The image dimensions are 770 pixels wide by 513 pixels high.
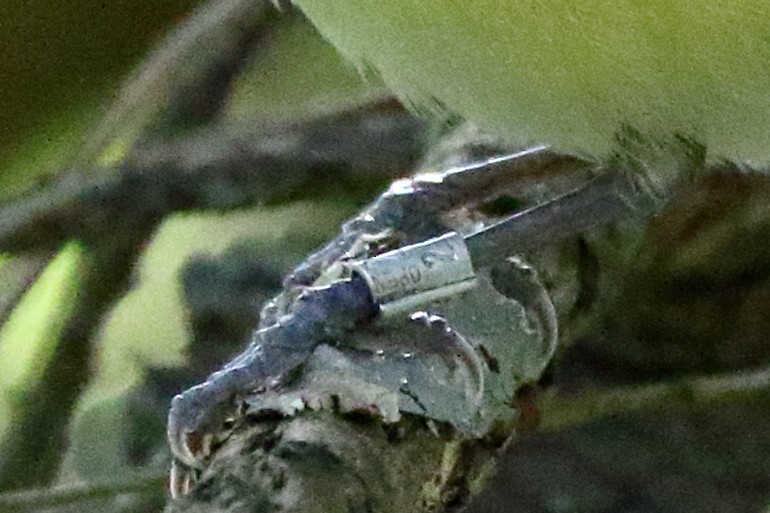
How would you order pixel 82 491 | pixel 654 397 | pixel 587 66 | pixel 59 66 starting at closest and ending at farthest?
pixel 587 66 → pixel 82 491 → pixel 654 397 → pixel 59 66

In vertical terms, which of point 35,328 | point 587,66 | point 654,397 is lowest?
point 654,397

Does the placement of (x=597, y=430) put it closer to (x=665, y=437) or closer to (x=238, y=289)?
(x=665, y=437)

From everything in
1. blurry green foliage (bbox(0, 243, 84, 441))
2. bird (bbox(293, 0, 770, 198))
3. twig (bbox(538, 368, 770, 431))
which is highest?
bird (bbox(293, 0, 770, 198))

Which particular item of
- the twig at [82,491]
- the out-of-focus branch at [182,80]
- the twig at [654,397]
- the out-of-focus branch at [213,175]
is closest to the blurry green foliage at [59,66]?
the out-of-focus branch at [182,80]

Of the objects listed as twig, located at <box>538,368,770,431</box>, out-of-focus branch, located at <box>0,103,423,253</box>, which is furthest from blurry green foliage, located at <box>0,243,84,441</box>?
twig, located at <box>538,368,770,431</box>

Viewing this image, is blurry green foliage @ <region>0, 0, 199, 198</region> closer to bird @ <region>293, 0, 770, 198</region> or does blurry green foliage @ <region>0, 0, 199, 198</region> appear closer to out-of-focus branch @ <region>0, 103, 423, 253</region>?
out-of-focus branch @ <region>0, 103, 423, 253</region>

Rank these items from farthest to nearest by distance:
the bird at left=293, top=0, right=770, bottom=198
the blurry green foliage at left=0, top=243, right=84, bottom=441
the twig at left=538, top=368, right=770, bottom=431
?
the blurry green foliage at left=0, top=243, right=84, bottom=441, the twig at left=538, top=368, right=770, bottom=431, the bird at left=293, top=0, right=770, bottom=198

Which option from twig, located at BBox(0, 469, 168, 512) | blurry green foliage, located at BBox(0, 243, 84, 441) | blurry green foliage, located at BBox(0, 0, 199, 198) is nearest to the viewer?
twig, located at BBox(0, 469, 168, 512)

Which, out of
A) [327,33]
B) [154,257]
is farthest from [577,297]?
[154,257]

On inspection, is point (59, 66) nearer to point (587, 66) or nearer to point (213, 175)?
point (213, 175)

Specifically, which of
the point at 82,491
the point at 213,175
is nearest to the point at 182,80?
the point at 213,175
